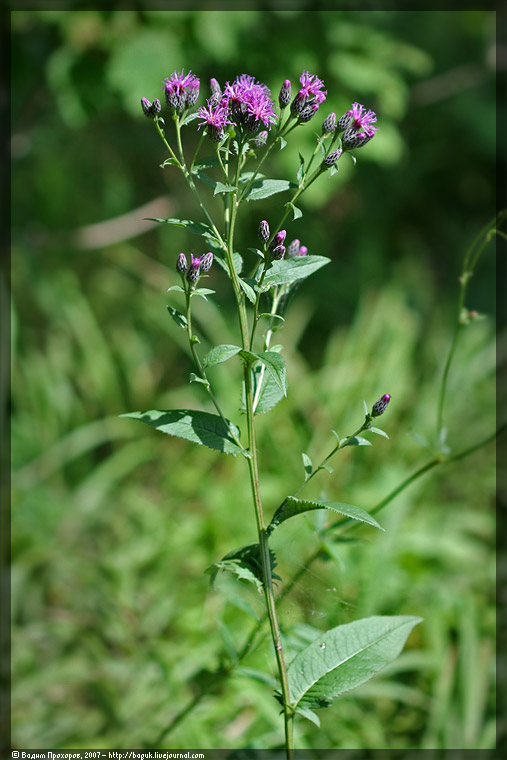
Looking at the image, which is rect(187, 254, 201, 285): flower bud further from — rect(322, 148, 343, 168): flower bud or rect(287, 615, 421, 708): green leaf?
rect(287, 615, 421, 708): green leaf

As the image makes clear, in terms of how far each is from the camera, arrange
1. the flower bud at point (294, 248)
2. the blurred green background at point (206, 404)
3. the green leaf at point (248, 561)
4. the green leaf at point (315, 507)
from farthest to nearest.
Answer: the blurred green background at point (206, 404) < the flower bud at point (294, 248) < the green leaf at point (248, 561) < the green leaf at point (315, 507)

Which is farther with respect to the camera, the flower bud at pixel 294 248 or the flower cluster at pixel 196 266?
the flower bud at pixel 294 248

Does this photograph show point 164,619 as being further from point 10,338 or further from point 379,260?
point 379,260

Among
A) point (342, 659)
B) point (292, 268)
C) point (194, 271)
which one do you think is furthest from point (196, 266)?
point (342, 659)

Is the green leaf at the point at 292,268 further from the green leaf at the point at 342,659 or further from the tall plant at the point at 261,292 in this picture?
the green leaf at the point at 342,659

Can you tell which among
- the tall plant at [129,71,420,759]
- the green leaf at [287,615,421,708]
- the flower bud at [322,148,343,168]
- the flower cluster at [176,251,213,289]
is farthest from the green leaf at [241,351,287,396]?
the green leaf at [287,615,421,708]

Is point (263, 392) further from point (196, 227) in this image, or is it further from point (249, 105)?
point (249, 105)

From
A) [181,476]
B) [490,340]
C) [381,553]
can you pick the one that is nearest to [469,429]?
[490,340]

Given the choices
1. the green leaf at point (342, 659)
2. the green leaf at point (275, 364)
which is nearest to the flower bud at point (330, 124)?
the green leaf at point (275, 364)
